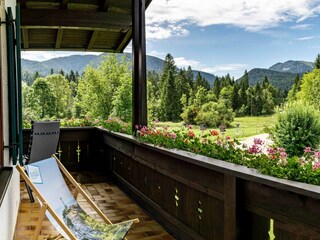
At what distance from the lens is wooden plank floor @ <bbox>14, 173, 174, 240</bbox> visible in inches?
133

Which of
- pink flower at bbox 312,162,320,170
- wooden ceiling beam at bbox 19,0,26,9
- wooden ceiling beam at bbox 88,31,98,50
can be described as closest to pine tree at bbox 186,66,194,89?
pink flower at bbox 312,162,320,170

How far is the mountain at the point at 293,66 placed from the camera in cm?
222

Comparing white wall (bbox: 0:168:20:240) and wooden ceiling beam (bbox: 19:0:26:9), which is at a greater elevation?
wooden ceiling beam (bbox: 19:0:26:9)

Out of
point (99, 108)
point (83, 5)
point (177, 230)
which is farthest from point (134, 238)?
point (99, 108)

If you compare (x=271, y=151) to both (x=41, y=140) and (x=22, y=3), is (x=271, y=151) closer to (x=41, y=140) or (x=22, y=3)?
(x=41, y=140)

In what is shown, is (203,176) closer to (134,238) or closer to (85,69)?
(134,238)

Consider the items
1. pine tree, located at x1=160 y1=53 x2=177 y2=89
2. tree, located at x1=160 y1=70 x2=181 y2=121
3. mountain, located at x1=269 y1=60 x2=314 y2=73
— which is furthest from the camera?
pine tree, located at x1=160 y1=53 x2=177 y2=89

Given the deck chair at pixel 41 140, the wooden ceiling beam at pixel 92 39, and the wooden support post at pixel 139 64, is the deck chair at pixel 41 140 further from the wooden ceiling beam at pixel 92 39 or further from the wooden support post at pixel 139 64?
the wooden ceiling beam at pixel 92 39

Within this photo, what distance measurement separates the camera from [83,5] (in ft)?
19.8

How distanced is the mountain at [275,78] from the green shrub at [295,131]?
0.42ft

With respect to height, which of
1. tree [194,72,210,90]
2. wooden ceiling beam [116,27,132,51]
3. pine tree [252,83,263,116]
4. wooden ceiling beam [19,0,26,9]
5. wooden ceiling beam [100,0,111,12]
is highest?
wooden ceiling beam [100,0,111,12]

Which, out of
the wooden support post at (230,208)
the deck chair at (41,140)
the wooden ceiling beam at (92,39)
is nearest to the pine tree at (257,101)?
the wooden support post at (230,208)

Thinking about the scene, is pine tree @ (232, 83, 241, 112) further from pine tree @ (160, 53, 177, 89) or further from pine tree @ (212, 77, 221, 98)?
pine tree @ (160, 53, 177, 89)

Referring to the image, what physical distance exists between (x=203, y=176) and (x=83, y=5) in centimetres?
428
